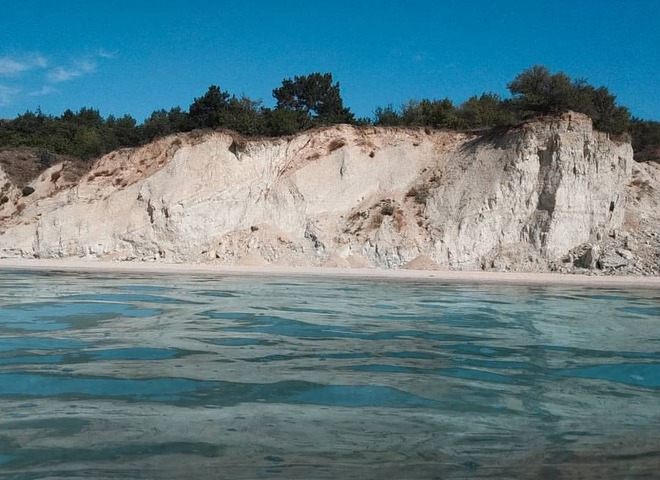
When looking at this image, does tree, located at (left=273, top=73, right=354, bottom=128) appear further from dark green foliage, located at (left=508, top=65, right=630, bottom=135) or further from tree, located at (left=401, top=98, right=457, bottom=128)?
dark green foliage, located at (left=508, top=65, right=630, bottom=135)

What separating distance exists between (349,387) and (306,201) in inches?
1042

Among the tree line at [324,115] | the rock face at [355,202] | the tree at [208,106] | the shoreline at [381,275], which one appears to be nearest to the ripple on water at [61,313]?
the shoreline at [381,275]

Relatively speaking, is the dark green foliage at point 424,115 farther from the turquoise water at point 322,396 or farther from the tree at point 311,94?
the turquoise water at point 322,396

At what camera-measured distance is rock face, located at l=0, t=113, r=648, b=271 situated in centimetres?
2861

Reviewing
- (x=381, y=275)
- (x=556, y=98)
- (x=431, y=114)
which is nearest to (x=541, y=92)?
(x=556, y=98)

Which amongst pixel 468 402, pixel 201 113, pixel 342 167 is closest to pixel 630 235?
pixel 342 167

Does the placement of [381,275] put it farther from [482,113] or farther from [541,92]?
[482,113]

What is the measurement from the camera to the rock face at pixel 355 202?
28609mm

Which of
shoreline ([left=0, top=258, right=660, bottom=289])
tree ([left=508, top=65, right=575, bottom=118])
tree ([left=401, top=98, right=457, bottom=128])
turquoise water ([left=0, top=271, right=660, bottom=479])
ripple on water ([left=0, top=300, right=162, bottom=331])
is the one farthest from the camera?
tree ([left=401, top=98, right=457, bottom=128])

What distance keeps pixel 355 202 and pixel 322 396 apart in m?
27.2

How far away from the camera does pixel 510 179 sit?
97.8 feet

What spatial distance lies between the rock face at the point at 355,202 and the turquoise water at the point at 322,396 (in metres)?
18.9

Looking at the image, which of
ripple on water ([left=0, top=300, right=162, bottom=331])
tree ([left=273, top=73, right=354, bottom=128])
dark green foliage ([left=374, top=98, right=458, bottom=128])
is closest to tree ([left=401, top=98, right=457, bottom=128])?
dark green foliage ([left=374, top=98, right=458, bottom=128])

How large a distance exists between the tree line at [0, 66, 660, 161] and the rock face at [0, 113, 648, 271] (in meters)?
2.65
